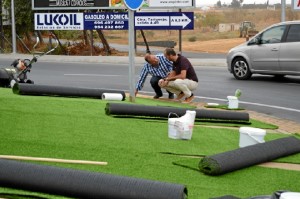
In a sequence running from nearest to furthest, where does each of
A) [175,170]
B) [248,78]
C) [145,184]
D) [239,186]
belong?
[145,184] < [239,186] < [175,170] < [248,78]

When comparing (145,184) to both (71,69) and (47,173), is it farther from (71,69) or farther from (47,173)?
(71,69)

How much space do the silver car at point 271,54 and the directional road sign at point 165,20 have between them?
9.06 meters

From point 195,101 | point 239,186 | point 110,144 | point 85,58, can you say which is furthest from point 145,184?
point 85,58

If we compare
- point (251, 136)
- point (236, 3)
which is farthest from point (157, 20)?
point (236, 3)

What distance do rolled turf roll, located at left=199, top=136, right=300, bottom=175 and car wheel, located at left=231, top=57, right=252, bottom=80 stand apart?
35.8 feet

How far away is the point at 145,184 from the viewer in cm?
539

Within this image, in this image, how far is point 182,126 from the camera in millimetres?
8328

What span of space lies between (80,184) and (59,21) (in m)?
25.1

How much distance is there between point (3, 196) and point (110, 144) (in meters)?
2.50

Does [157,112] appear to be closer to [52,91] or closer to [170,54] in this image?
[52,91]

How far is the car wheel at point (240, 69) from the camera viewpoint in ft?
62.1

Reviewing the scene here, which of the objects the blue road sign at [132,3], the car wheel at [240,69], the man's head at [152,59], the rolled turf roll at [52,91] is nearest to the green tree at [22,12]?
the car wheel at [240,69]

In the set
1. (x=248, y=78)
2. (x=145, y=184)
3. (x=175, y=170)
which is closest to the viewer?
(x=145, y=184)

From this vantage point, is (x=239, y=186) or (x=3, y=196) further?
(x=239, y=186)
